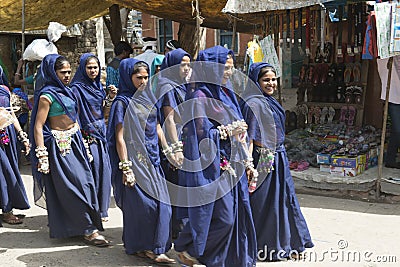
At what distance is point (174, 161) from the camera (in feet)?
12.3

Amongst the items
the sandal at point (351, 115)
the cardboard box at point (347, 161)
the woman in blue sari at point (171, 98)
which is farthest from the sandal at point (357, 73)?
the woman in blue sari at point (171, 98)

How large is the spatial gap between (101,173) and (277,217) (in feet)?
5.76

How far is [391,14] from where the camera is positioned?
4809 mm

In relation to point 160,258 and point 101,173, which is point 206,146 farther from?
point 101,173

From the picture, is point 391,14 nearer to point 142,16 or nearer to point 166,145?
point 166,145

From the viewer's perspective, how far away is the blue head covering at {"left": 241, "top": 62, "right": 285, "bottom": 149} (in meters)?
3.70

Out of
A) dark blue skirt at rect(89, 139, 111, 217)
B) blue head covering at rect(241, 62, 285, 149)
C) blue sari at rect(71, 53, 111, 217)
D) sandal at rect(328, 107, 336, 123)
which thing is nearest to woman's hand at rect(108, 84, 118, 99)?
blue sari at rect(71, 53, 111, 217)

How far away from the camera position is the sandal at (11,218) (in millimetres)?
4957

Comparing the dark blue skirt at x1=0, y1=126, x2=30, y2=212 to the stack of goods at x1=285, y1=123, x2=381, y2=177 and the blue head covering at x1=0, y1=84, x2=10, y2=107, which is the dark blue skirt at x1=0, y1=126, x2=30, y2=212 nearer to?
the blue head covering at x1=0, y1=84, x2=10, y2=107

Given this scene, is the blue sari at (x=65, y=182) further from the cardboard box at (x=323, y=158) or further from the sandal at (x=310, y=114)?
the sandal at (x=310, y=114)

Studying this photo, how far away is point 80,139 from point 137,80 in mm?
871

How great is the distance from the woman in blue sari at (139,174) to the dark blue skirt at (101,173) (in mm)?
772

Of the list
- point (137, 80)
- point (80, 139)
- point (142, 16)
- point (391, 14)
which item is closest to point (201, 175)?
point (137, 80)

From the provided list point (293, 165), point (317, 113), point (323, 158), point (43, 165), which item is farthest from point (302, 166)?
point (43, 165)
